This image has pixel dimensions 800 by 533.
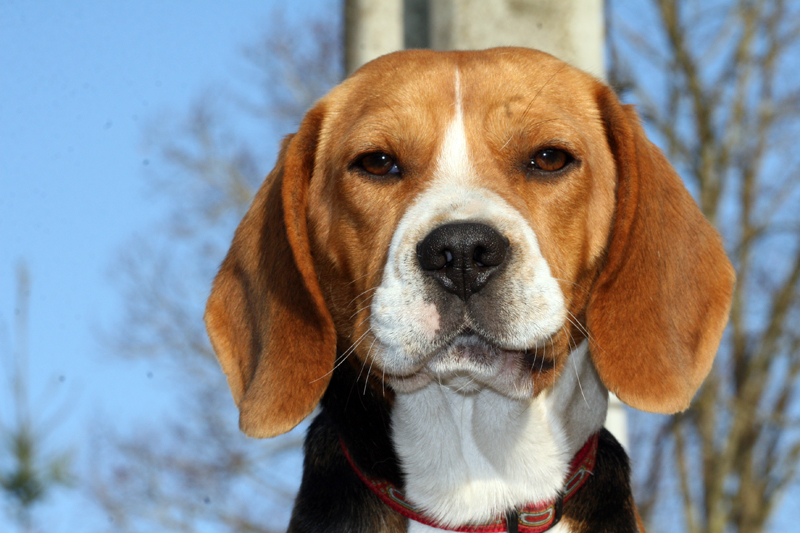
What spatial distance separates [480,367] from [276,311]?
91cm

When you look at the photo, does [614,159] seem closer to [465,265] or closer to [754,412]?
[465,265]

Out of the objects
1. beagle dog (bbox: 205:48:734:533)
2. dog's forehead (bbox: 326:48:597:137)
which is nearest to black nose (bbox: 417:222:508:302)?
beagle dog (bbox: 205:48:734:533)

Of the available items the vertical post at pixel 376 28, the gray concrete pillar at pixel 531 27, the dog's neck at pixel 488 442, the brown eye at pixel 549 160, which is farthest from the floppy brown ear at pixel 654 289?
the vertical post at pixel 376 28

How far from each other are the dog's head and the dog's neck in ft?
0.50

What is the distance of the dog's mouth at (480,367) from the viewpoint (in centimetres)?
290

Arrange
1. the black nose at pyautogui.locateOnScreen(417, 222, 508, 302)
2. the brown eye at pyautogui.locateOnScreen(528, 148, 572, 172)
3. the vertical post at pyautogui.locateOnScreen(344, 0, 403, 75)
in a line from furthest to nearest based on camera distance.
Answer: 1. the vertical post at pyautogui.locateOnScreen(344, 0, 403, 75)
2. the brown eye at pyautogui.locateOnScreen(528, 148, 572, 172)
3. the black nose at pyautogui.locateOnScreen(417, 222, 508, 302)

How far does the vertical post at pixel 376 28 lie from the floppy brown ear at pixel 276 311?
270cm

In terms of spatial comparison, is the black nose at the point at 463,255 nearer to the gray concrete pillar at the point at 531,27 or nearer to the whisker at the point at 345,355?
the whisker at the point at 345,355

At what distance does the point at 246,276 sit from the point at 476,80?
1223 millimetres

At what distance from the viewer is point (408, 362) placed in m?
2.94

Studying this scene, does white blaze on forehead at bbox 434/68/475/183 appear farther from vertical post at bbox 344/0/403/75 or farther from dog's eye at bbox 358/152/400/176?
vertical post at bbox 344/0/403/75

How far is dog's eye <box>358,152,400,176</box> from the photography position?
11.2 feet

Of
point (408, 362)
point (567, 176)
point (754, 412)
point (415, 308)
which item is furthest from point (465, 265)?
point (754, 412)

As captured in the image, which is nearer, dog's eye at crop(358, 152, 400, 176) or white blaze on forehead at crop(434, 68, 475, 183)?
white blaze on forehead at crop(434, 68, 475, 183)
